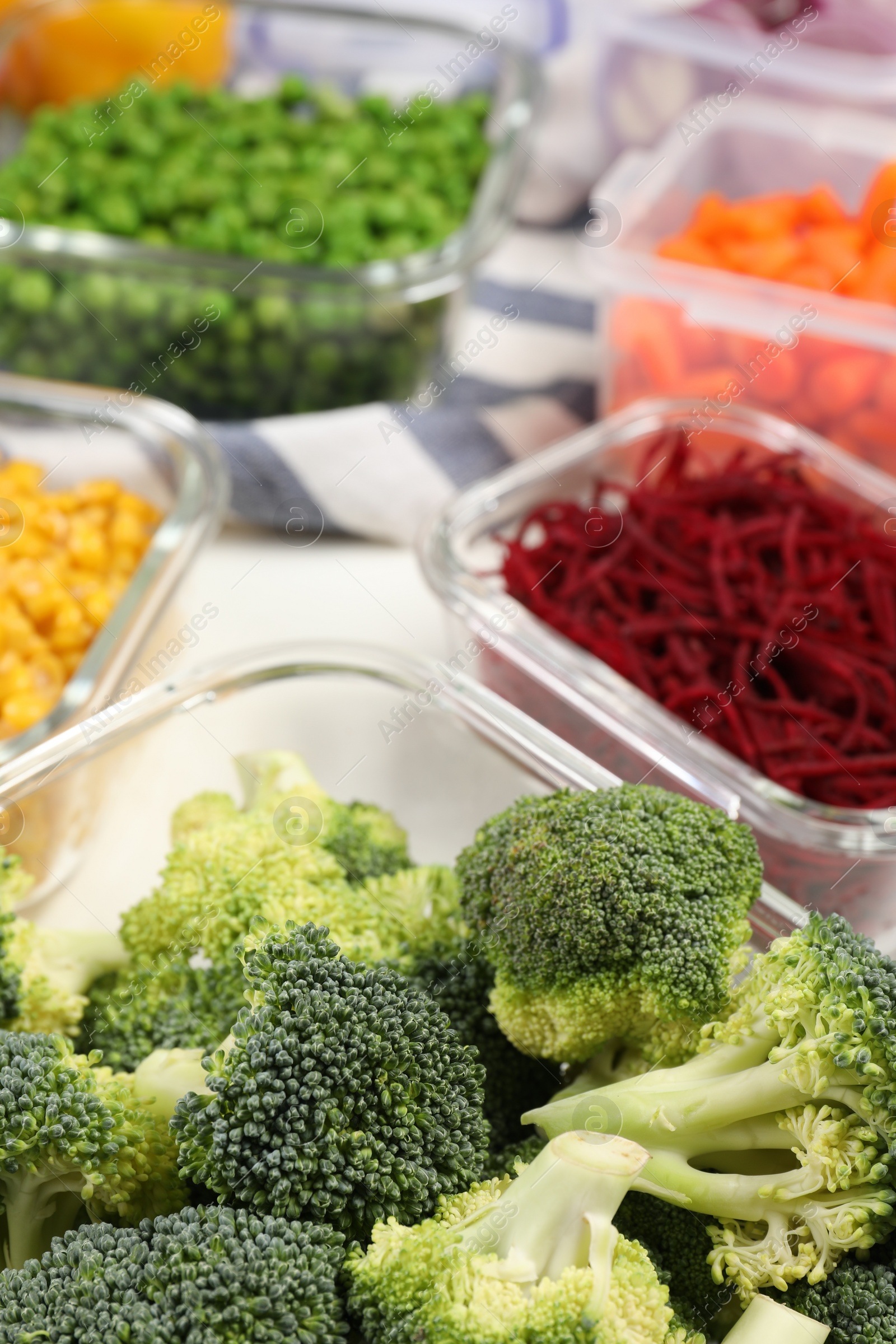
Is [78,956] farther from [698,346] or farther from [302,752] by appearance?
[698,346]

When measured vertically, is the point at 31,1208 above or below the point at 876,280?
above

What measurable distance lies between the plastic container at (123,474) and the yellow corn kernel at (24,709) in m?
0.05

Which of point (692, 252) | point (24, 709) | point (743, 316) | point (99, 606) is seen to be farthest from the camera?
point (692, 252)

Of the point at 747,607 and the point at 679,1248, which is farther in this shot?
the point at 747,607

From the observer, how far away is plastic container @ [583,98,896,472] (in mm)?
1696

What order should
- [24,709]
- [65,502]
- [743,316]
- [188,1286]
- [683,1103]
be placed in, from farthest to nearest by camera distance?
1. [743,316]
2. [65,502]
3. [24,709]
4. [683,1103]
5. [188,1286]

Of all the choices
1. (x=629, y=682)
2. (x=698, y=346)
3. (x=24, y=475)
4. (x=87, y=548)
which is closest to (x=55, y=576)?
(x=87, y=548)

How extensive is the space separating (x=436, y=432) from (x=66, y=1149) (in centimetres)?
125

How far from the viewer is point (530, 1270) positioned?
76 cm

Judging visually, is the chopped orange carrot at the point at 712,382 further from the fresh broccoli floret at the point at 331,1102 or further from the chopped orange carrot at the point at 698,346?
the fresh broccoli floret at the point at 331,1102

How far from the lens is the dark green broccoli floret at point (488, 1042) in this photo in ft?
3.13

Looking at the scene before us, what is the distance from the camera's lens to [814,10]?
6.73ft

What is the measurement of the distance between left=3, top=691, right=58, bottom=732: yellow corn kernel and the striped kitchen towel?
503mm

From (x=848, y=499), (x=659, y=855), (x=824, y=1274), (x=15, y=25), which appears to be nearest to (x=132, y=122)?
(x=15, y=25)
